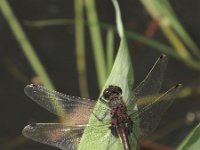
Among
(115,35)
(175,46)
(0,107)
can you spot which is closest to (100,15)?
(115,35)

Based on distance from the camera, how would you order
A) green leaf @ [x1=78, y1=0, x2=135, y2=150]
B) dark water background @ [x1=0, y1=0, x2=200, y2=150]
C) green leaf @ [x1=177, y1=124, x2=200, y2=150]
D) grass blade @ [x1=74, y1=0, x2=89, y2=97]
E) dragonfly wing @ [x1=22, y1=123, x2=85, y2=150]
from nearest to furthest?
green leaf @ [x1=177, y1=124, x2=200, y2=150] → green leaf @ [x1=78, y1=0, x2=135, y2=150] → dragonfly wing @ [x1=22, y1=123, x2=85, y2=150] → grass blade @ [x1=74, y1=0, x2=89, y2=97] → dark water background @ [x1=0, y1=0, x2=200, y2=150]

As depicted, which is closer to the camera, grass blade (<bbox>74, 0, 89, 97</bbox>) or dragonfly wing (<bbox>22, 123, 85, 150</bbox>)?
dragonfly wing (<bbox>22, 123, 85, 150</bbox>)

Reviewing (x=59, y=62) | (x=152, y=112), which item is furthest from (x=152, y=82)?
(x=59, y=62)

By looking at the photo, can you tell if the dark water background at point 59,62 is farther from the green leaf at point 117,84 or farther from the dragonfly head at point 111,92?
the green leaf at point 117,84

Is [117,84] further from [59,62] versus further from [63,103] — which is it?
[59,62]

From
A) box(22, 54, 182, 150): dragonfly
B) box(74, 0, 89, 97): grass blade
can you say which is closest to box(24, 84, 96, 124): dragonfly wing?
box(22, 54, 182, 150): dragonfly

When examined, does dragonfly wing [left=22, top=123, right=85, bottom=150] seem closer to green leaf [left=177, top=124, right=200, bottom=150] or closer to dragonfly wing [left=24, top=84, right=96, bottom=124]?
dragonfly wing [left=24, top=84, right=96, bottom=124]

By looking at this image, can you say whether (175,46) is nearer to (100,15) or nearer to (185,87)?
(185,87)

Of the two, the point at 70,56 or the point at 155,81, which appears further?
the point at 70,56
